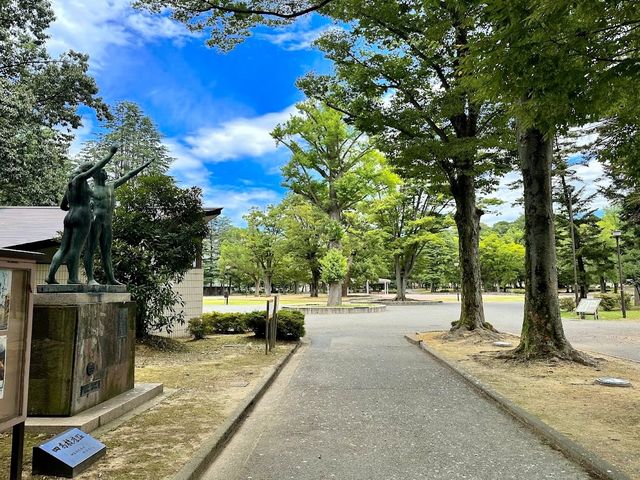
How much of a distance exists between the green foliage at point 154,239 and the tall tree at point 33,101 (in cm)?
1087

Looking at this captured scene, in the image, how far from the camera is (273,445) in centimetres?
461

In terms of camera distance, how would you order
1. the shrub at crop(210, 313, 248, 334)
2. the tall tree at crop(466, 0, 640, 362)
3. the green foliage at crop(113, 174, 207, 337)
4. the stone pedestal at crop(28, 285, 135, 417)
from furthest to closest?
1. the shrub at crop(210, 313, 248, 334)
2. the green foliage at crop(113, 174, 207, 337)
3. the stone pedestal at crop(28, 285, 135, 417)
4. the tall tree at crop(466, 0, 640, 362)

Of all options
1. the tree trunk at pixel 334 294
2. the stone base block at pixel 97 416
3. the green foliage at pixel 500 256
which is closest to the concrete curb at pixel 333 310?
the tree trunk at pixel 334 294

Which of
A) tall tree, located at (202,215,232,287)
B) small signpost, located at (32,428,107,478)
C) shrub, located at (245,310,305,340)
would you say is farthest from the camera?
tall tree, located at (202,215,232,287)

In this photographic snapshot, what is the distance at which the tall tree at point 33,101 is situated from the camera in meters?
18.8

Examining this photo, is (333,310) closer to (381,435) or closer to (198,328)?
(198,328)

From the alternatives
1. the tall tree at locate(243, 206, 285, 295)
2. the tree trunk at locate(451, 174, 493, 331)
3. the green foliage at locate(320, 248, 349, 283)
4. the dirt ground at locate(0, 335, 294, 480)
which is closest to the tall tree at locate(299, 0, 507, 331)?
the tree trunk at locate(451, 174, 493, 331)

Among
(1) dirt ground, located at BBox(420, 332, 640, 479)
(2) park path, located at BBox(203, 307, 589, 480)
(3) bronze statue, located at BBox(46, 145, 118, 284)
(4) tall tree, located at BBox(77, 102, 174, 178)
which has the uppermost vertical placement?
(4) tall tree, located at BBox(77, 102, 174, 178)

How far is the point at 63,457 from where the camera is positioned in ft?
11.5

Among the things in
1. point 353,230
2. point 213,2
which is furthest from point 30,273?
point 353,230

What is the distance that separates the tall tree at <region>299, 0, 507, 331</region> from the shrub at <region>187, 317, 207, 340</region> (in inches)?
285

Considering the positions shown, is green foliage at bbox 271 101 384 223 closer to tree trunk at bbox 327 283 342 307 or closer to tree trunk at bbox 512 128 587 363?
tree trunk at bbox 327 283 342 307

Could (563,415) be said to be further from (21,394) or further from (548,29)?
(21,394)

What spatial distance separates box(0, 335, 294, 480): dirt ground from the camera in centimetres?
380
